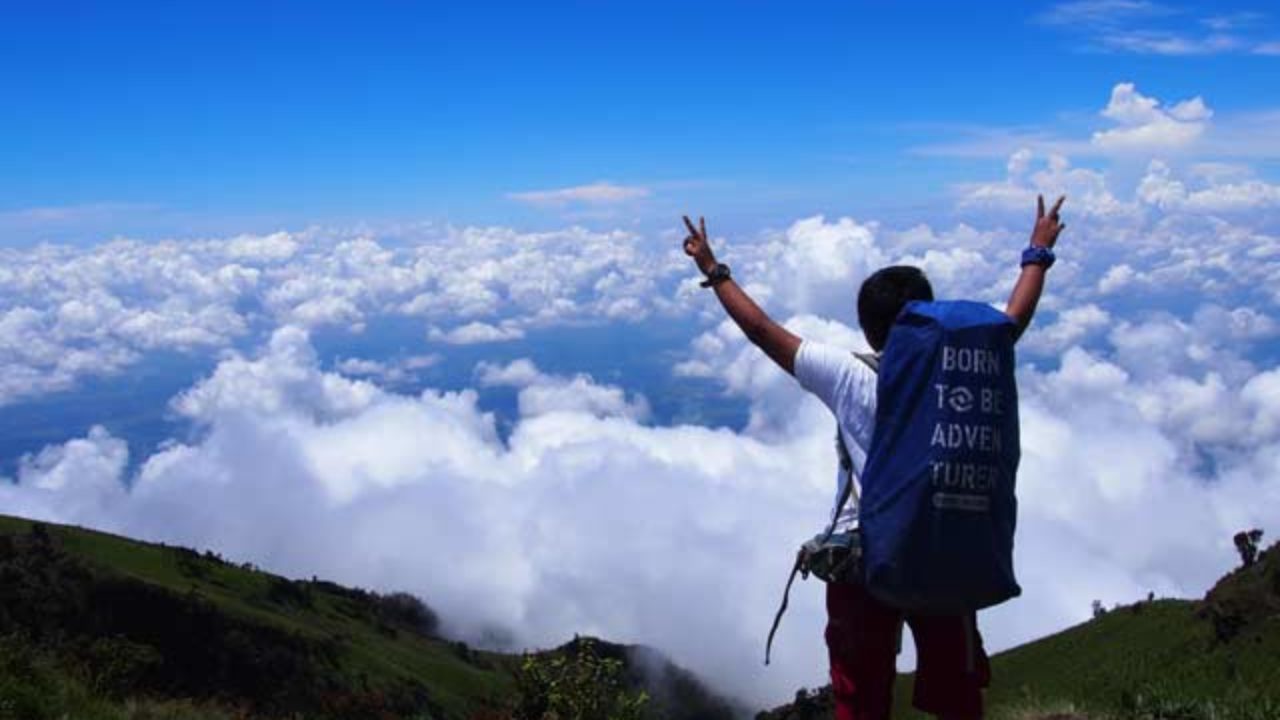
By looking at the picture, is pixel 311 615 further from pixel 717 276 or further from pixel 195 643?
pixel 717 276

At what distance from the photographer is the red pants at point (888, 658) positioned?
5.52 m

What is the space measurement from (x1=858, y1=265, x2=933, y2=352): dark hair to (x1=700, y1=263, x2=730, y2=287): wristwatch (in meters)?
0.81

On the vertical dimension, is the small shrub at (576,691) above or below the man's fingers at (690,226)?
below

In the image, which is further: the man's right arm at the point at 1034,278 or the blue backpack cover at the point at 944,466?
the man's right arm at the point at 1034,278

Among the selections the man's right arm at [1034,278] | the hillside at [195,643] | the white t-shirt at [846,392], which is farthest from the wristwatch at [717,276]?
the hillside at [195,643]

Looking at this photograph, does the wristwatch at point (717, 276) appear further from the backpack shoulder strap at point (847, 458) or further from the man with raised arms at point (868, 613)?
the backpack shoulder strap at point (847, 458)

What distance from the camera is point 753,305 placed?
18.9ft

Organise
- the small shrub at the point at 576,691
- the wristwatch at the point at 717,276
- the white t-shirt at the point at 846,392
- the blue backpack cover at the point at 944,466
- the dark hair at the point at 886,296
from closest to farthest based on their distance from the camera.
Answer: the blue backpack cover at the point at 944,466 < the white t-shirt at the point at 846,392 < the dark hair at the point at 886,296 < the wristwatch at the point at 717,276 < the small shrub at the point at 576,691

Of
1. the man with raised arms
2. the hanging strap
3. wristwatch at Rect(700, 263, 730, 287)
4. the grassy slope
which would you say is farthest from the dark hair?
Answer: the grassy slope

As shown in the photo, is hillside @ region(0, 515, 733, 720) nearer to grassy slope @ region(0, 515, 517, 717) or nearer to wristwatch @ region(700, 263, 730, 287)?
grassy slope @ region(0, 515, 517, 717)

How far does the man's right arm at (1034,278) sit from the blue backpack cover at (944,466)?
45 centimetres

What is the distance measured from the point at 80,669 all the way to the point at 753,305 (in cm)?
753

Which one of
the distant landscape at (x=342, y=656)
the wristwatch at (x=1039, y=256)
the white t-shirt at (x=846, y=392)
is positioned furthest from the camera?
the distant landscape at (x=342, y=656)

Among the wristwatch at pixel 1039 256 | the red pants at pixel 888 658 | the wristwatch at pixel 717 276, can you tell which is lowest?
the red pants at pixel 888 658
